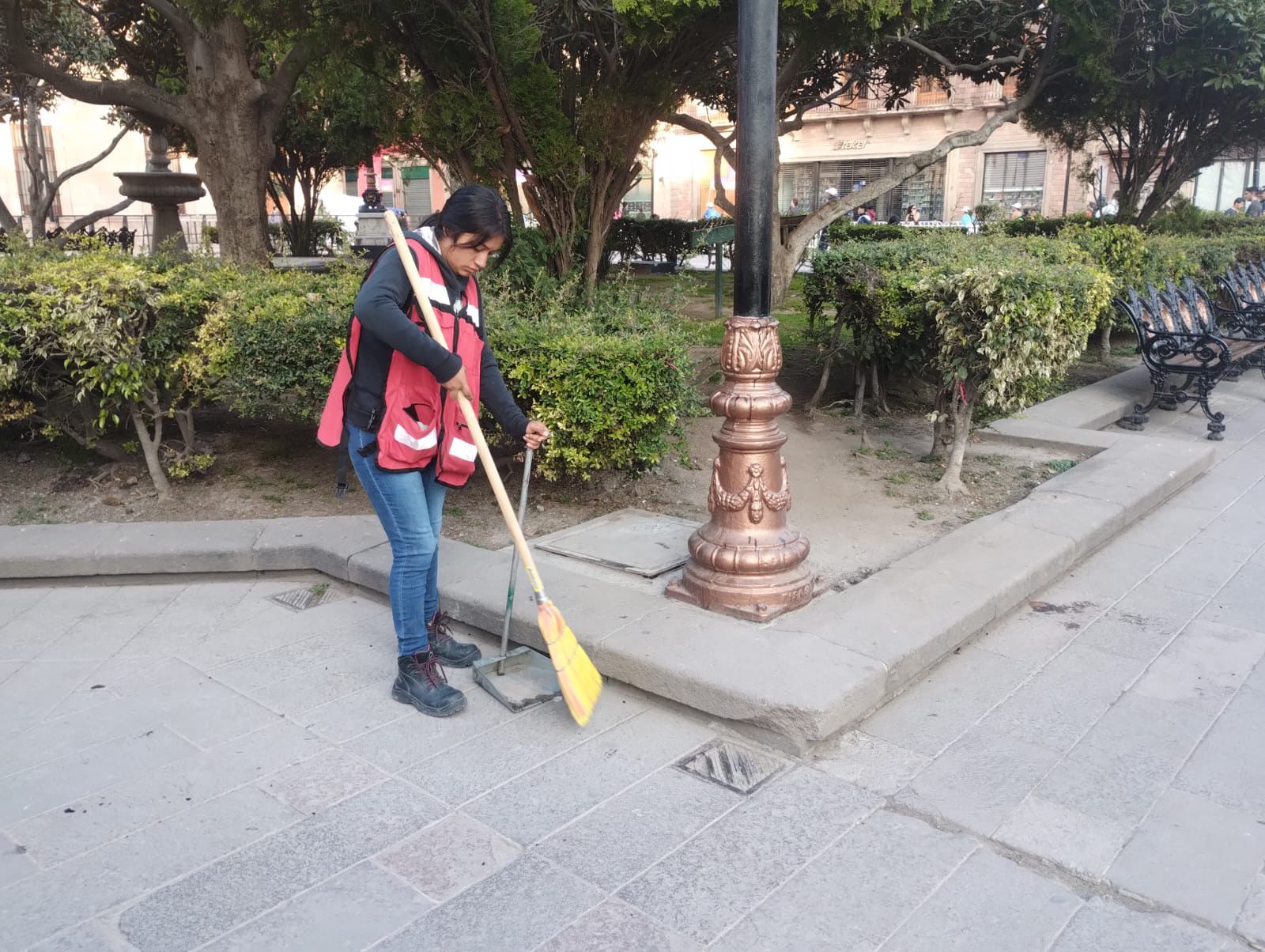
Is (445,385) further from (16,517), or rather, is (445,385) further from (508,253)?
(508,253)

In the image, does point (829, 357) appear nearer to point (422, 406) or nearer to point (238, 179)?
point (422, 406)

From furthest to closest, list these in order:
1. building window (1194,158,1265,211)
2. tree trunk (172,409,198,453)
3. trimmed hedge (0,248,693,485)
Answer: building window (1194,158,1265,211) → tree trunk (172,409,198,453) → trimmed hedge (0,248,693,485)

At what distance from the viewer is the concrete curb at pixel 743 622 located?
3.43m

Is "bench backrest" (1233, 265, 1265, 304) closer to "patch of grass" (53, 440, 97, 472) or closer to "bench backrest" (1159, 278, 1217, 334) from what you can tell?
"bench backrest" (1159, 278, 1217, 334)

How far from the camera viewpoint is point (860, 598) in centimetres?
410

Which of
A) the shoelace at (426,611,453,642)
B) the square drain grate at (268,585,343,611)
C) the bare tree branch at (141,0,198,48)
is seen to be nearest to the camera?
the shoelace at (426,611,453,642)

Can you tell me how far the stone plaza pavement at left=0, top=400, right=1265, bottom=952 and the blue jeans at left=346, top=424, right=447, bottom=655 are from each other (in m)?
0.33

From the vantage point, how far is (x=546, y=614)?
3.34 metres

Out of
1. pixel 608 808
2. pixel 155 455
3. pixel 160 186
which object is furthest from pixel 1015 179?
pixel 608 808

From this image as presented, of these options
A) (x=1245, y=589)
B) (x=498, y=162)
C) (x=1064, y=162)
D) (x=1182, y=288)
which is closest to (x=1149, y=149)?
(x=1182, y=288)

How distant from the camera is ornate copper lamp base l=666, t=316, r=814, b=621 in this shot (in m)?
3.94

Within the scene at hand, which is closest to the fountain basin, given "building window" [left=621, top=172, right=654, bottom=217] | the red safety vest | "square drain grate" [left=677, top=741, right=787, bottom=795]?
the red safety vest

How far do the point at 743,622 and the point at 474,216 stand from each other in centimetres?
180

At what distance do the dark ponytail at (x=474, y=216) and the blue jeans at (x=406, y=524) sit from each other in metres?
0.71
